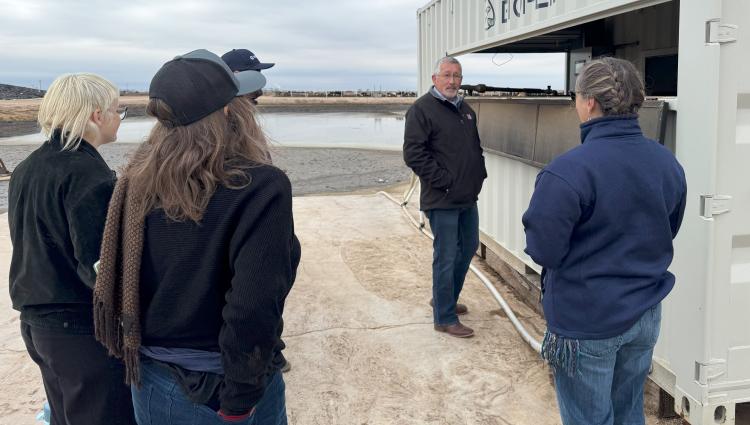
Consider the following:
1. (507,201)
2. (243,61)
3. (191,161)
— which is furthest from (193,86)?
(507,201)

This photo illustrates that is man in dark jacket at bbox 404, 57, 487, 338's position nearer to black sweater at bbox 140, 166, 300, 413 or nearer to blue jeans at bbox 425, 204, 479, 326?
blue jeans at bbox 425, 204, 479, 326

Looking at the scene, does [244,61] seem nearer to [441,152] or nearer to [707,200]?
[441,152]

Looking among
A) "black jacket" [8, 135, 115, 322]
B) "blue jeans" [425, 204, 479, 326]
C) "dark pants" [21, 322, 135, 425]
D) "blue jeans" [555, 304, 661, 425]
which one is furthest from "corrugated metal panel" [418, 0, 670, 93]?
"dark pants" [21, 322, 135, 425]

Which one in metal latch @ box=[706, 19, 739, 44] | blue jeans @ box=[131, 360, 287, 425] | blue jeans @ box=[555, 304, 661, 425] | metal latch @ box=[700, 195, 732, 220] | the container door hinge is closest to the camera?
blue jeans @ box=[131, 360, 287, 425]

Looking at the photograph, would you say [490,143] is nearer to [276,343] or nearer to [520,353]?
[520,353]

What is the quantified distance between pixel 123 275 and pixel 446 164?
2621mm

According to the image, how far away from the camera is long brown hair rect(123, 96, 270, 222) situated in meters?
1.49

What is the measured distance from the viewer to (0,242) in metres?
6.70

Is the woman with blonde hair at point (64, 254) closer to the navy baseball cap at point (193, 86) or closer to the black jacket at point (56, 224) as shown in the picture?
the black jacket at point (56, 224)

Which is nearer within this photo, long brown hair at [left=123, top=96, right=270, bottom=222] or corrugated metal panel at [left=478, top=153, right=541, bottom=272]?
long brown hair at [left=123, top=96, right=270, bottom=222]

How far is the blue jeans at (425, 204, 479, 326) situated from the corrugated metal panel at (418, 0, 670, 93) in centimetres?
125

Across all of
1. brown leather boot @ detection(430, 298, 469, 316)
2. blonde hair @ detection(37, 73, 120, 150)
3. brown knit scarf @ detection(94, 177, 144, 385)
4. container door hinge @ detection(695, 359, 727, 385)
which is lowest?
brown leather boot @ detection(430, 298, 469, 316)

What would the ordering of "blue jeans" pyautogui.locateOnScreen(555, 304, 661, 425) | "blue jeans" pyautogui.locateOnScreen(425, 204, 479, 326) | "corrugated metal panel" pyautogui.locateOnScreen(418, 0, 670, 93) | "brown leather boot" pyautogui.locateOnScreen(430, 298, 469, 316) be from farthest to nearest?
"brown leather boot" pyautogui.locateOnScreen(430, 298, 469, 316)
"blue jeans" pyautogui.locateOnScreen(425, 204, 479, 326)
"corrugated metal panel" pyautogui.locateOnScreen(418, 0, 670, 93)
"blue jeans" pyautogui.locateOnScreen(555, 304, 661, 425)

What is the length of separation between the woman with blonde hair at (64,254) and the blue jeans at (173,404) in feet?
1.52
